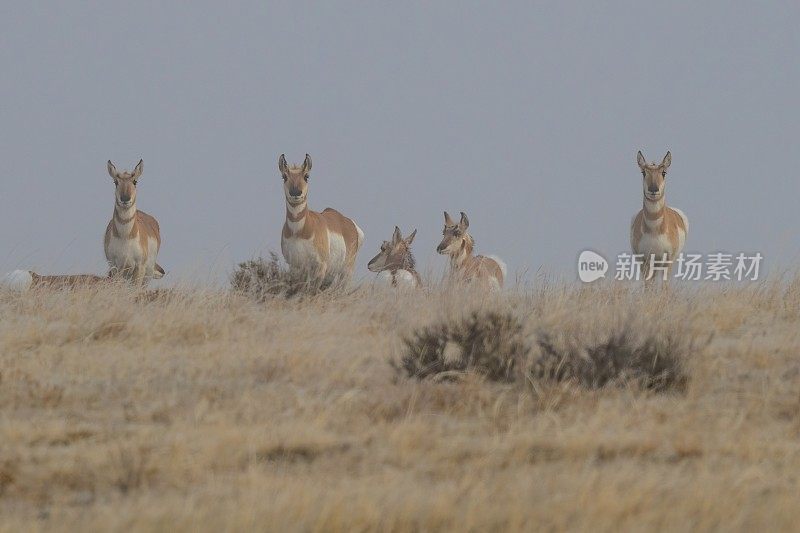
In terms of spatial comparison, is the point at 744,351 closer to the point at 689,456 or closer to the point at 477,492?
Result: the point at 689,456

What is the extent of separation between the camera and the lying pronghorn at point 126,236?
17.0 meters

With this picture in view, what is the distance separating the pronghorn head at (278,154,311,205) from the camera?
1614cm

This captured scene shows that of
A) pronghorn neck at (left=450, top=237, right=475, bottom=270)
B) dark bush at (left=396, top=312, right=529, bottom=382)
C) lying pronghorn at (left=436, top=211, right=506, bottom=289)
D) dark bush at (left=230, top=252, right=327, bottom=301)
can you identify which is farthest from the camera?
pronghorn neck at (left=450, top=237, right=475, bottom=270)

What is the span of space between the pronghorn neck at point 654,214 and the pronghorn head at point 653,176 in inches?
4.3

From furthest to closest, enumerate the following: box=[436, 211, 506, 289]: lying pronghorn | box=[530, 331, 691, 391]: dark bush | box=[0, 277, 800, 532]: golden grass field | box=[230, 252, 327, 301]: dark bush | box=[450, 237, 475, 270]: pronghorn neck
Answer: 1. box=[450, 237, 475, 270]: pronghorn neck
2. box=[436, 211, 506, 289]: lying pronghorn
3. box=[230, 252, 327, 301]: dark bush
4. box=[530, 331, 691, 391]: dark bush
5. box=[0, 277, 800, 532]: golden grass field

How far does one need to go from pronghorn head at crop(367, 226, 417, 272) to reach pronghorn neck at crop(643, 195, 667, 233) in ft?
11.2

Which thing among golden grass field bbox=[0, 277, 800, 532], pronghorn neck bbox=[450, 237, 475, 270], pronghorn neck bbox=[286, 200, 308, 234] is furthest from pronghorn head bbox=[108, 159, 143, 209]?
golden grass field bbox=[0, 277, 800, 532]

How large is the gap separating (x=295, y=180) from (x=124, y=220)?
2.98 m

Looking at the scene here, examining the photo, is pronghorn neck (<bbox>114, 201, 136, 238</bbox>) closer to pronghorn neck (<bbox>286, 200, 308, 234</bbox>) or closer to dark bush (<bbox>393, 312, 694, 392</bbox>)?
pronghorn neck (<bbox>286, 200, 308, 234</bbox>)

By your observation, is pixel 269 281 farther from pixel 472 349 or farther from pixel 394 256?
pixel 472 349

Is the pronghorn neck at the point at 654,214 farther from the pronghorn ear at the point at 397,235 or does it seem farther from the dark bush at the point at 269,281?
the dark bush at the point at 269,281

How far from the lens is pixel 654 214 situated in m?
16.8

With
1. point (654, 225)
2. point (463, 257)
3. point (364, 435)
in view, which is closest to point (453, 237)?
point (463, 257)

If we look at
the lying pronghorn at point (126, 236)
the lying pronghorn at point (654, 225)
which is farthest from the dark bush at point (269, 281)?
the lying pronghorn at point (654, 225)
